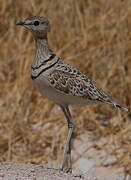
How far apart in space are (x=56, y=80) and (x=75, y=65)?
1.86 meters

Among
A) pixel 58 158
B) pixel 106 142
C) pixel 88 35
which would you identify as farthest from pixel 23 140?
pixel 88 35

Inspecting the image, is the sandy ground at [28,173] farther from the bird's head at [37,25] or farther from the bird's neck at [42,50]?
the bird's head at [37,25]

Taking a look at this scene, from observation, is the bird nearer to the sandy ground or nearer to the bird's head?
the bird's head

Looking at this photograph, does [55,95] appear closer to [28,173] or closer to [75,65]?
[28,173]

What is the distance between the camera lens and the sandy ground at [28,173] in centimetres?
332

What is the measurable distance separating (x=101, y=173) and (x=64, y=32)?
56.1 inches

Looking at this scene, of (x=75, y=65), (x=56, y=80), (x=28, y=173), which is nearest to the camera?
(x=28, y=173)

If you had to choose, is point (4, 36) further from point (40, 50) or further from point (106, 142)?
point (40, 50)

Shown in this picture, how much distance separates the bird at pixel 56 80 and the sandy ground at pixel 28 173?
0.71 feet

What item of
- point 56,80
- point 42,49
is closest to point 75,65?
point 42,49

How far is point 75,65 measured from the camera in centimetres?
546

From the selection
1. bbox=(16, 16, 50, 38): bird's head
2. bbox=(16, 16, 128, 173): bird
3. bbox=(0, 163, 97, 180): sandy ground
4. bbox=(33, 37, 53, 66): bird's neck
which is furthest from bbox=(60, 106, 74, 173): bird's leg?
bbox=(16, 16, 50, 38): bird's head

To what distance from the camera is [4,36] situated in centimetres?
586

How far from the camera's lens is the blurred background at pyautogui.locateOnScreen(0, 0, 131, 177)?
5.09 meters
